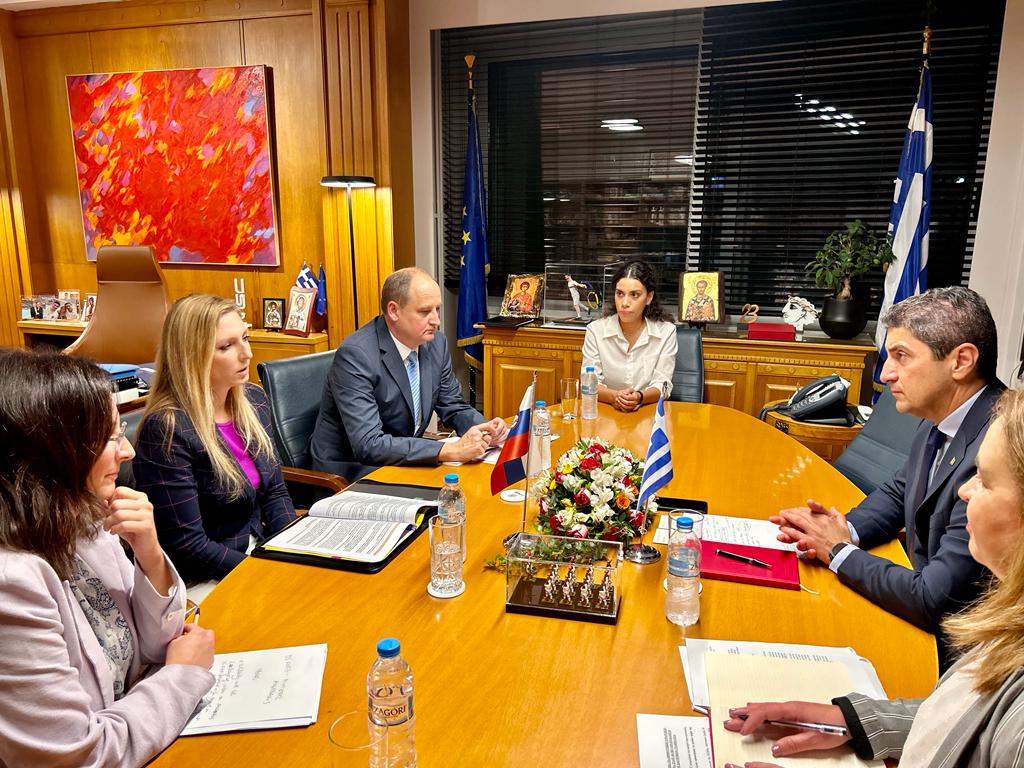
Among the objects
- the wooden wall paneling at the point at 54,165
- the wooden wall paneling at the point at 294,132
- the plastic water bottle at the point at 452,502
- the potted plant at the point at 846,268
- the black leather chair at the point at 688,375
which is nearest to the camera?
the plastic water bottle at the point at 452,502

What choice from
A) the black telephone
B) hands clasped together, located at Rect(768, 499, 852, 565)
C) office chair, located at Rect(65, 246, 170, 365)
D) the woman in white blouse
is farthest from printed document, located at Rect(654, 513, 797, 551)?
office chair, located at Rect(65, 246, 170, 365)

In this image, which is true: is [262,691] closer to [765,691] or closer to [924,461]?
[765,691]

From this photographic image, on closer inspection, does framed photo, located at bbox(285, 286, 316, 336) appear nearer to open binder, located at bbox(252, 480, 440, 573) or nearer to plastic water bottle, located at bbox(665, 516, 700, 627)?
open binder, located at bbox(252, 480, 440, 573)

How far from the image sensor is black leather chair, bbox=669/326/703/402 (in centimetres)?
346

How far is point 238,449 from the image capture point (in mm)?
1961

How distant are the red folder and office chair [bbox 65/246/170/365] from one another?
173 inches

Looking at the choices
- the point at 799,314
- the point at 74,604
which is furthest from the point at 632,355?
the point at 74,604

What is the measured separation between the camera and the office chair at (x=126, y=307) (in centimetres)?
477

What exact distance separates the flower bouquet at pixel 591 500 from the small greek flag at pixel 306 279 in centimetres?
357

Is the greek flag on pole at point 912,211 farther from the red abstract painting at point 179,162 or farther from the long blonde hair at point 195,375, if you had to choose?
the red abstract painting at point 179,162

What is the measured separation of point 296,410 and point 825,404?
7.82 ft

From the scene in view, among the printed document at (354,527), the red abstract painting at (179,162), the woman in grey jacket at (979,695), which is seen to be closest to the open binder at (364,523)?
the printed document at (354,527)

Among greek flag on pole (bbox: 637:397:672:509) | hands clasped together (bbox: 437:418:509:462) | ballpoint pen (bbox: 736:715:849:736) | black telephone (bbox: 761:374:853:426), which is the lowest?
black telephone (bbox: 761:374:853:426)

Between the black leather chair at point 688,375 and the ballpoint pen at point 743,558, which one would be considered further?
the black leather chair at point 688,375
